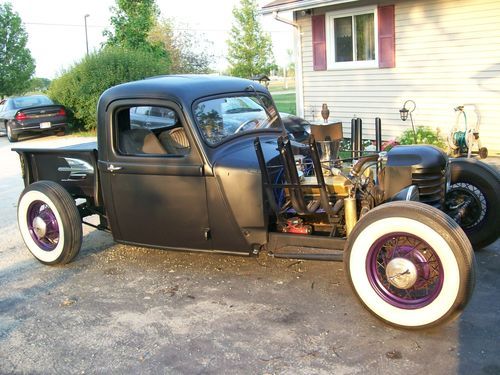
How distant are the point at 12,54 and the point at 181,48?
30.2ft

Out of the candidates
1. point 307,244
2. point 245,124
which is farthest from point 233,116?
point 307,244

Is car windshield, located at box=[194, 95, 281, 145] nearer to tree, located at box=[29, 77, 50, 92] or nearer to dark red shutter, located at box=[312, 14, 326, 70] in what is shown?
dark red shutter, located at box=[312, 14, 326, 70]

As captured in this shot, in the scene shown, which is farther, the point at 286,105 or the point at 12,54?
the point at 12,54

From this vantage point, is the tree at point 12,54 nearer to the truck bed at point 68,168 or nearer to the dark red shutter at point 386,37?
the dark red shutter at point 386,37

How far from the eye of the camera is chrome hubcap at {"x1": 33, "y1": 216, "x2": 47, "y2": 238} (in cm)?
509

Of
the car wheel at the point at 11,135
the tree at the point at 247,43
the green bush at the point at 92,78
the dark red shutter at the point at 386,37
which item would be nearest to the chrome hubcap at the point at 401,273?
the dark red shutter at the point at 386,37

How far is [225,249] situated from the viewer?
14.4 ft

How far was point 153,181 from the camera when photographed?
4.50 meters

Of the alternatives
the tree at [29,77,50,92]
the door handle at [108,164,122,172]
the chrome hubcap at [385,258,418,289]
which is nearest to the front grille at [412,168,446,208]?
the chrome hubcap at [385,258,418,289]

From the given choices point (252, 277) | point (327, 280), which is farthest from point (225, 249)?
point (327, 280)

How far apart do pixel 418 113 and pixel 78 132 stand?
12.4 m

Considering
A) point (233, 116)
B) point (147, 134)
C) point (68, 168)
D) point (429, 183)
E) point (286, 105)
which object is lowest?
point (429, 183)

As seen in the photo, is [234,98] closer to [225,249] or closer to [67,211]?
[225,249]

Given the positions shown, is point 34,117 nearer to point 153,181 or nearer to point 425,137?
point 425,137
